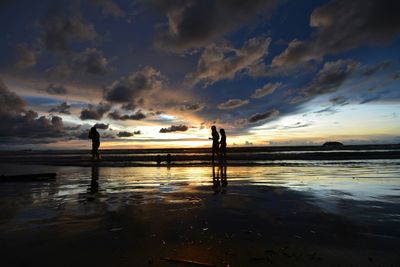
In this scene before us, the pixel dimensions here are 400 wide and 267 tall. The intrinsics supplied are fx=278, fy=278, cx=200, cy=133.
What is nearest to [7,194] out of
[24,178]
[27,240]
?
[24,178]

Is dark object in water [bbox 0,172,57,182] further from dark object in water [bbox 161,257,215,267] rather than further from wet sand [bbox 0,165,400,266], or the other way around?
dark object in water [bbox 161,257,215,267]

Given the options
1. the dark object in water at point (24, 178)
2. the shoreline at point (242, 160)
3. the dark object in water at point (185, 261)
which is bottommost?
the dark object in water at point (185, 261)

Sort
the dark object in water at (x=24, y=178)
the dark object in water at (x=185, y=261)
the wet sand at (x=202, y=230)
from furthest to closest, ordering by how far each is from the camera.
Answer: the dark object in water at (x=24, y=178) < the wet sand at (x=202, y=230) < the dark object in water at (x=185, y=261)

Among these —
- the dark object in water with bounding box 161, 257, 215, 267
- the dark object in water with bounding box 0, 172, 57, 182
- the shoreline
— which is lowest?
the dark object in water with bounding box 161, 257, 215, 267

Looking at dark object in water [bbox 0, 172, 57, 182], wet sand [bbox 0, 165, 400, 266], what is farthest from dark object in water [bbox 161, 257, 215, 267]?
dark object in water [bbox 0, 172, 57, 182]

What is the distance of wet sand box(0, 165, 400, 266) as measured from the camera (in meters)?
3.91

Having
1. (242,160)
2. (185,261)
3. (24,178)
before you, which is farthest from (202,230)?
(242,160)

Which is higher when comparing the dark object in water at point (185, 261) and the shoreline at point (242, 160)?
the shoreline at point (242, 160)

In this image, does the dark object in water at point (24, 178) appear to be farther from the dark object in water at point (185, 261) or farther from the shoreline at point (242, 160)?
the dark object in water at point (185, 261)

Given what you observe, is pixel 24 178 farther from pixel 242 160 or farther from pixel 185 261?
pixel 242 160

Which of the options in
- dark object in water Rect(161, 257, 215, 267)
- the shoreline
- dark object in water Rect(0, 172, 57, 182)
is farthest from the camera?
the shoreline

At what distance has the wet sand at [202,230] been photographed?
154 inches

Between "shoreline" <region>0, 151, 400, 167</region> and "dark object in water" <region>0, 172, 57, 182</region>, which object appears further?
"shoreline" <region>0, 151, 400, 167</region>

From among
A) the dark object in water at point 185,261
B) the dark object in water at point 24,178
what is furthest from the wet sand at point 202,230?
the dark object in water at point 24,178
